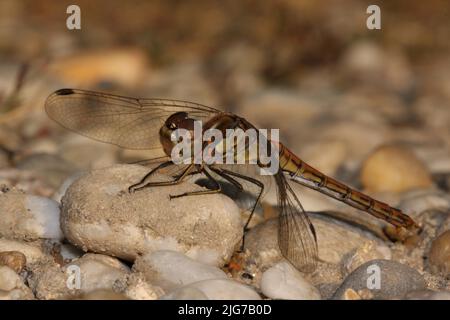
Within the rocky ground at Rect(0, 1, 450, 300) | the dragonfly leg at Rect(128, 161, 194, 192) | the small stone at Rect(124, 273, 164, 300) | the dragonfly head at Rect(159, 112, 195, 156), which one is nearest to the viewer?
the small stone at Rect(124, 273, 164, 300)

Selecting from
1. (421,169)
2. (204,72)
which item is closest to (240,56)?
(204,72)

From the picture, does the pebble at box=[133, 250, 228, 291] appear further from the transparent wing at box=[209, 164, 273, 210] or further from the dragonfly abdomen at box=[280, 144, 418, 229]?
the dragonfly abdomen at box=[280, 144, 418, 229]

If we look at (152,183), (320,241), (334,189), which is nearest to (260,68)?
(334,189)

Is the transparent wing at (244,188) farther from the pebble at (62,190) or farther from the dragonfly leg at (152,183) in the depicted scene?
the pebble at (62,190)

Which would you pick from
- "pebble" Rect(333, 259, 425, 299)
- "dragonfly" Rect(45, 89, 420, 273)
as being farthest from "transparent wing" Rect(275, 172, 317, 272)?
"pebble" Rect(333, 259, 425, 299)

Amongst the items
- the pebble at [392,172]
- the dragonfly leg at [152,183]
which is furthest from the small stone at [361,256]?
the pebble at [392,172]

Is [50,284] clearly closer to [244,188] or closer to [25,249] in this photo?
[25,249]
